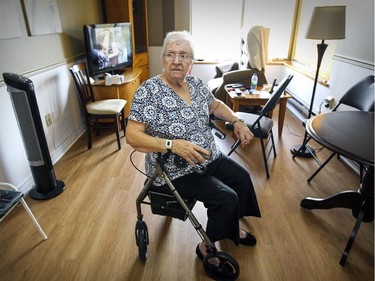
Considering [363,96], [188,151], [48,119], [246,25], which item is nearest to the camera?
[188,151]

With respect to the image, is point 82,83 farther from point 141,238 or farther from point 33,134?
point 141,238

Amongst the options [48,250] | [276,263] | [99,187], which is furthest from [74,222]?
[276,263]

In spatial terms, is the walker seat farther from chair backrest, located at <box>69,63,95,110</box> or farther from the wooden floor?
chair backrest, located at <box>69,63,95,110</box>

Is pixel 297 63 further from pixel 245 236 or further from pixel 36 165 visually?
pixel 36 165

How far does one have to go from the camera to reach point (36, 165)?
1.95 meters

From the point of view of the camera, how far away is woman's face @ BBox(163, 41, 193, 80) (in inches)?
54.1

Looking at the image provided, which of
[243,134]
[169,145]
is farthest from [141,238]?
[243,134]

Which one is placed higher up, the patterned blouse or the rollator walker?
the patterned blouse

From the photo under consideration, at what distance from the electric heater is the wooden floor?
0.12 m

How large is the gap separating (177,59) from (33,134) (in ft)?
3.99

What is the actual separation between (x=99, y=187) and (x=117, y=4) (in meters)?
2.88

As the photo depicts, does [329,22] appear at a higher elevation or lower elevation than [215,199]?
higher

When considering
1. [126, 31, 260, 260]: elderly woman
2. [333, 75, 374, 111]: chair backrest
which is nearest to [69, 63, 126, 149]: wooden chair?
[126, 31, 260, 260]: elderly woman

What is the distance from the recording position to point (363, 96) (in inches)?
85.3
